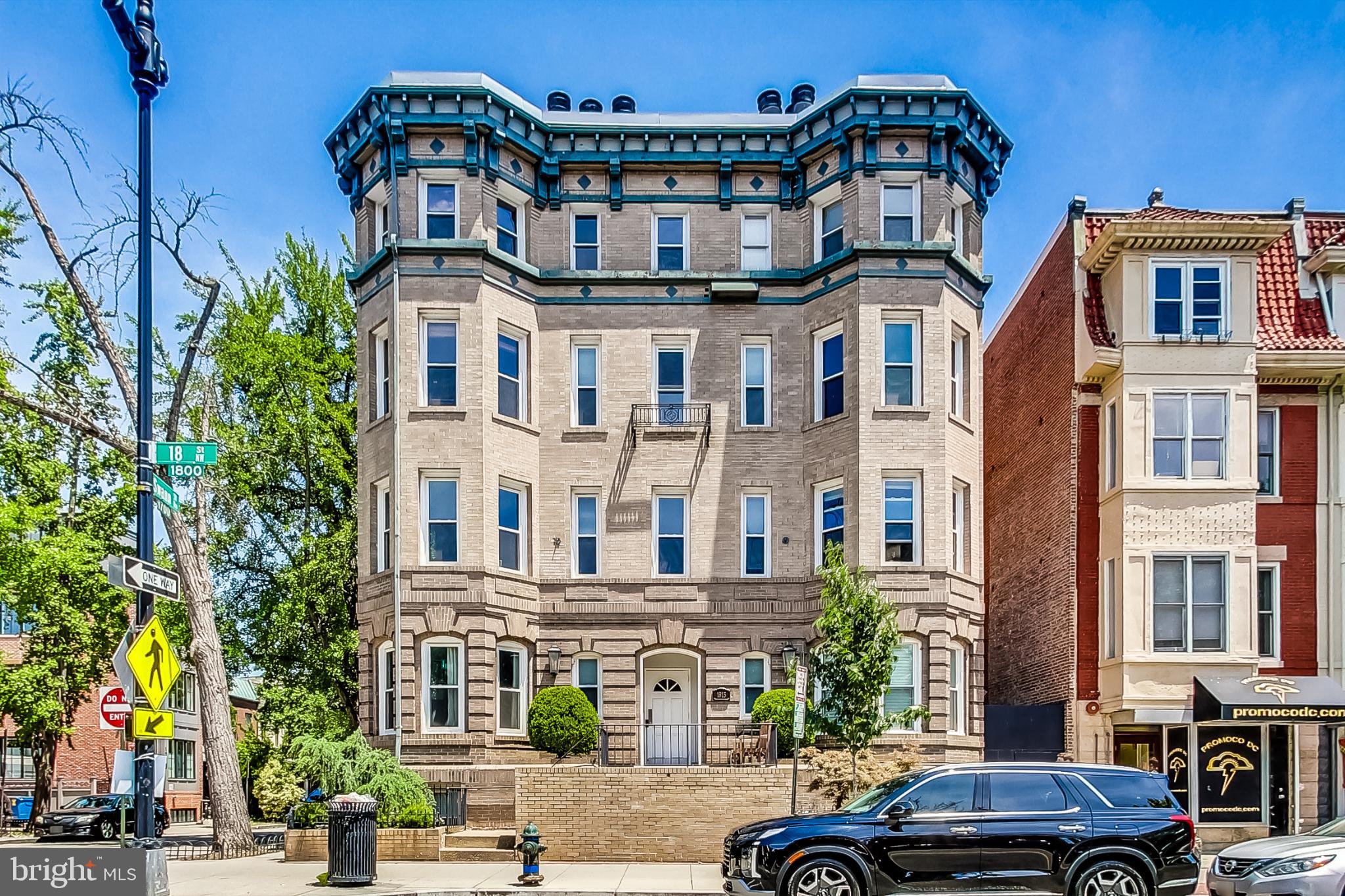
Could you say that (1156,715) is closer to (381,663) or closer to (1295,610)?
(1295,610)

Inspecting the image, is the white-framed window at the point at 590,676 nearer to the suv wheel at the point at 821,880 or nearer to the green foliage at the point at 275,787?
the green foliage at the point at 275,787

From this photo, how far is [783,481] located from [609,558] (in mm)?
3972

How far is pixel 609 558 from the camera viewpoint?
87.6 ft

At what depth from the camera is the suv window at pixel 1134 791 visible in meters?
14.8

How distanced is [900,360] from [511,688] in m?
10.3

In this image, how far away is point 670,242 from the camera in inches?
1099

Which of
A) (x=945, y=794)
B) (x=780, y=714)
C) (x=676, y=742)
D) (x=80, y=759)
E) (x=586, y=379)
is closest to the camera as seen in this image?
(x=945, y=794)

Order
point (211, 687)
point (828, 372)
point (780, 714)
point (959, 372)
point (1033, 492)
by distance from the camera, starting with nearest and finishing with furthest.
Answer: point (780, 714)
point (211, 687)
point (828, 372)
point (959, 372)
point (1033, 492)

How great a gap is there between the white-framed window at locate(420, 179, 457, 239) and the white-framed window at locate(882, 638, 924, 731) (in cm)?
1234

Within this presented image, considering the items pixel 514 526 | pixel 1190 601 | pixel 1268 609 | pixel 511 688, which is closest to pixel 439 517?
pixel 514 526

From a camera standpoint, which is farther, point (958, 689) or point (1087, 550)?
point (958, 689)

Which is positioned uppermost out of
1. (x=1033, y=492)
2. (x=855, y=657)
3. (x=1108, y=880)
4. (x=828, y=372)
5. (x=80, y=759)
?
(x=828, y=372)

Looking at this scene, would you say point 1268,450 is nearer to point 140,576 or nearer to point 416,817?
point 416,817

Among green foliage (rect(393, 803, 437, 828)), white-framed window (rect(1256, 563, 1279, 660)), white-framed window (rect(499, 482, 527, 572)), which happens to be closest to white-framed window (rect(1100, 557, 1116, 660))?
white-framed window (rect(1256, 563, 1279, 660))
